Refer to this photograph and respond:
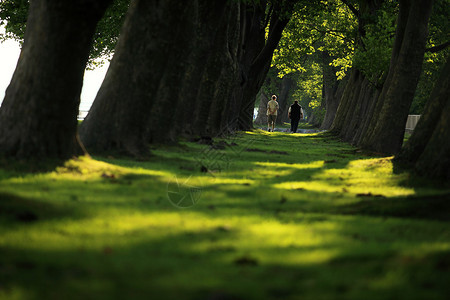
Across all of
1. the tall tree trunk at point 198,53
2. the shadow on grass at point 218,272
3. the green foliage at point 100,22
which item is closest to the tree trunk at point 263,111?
the green foliage at point 100,22

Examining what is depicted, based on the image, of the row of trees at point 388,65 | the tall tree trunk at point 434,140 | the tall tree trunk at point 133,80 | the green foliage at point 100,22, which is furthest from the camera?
the green foliage at point 100,22

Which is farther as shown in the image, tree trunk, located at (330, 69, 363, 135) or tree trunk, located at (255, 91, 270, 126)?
tree trunk, located at (255, 91, 270, 126)

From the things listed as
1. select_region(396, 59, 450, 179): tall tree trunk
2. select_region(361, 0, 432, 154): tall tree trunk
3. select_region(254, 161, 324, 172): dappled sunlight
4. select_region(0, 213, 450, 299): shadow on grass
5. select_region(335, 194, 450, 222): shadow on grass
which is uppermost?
select_region(361, 0, 432, 154): tall tree trunk

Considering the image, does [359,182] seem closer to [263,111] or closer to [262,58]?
[262,58]

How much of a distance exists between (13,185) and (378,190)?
5.11m

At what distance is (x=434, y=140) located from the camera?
9180 millimetres

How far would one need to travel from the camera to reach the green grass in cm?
355

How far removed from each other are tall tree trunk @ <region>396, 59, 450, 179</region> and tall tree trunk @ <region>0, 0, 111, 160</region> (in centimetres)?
525

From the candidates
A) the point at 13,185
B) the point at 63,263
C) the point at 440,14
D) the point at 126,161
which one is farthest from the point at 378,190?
the point at 440,14

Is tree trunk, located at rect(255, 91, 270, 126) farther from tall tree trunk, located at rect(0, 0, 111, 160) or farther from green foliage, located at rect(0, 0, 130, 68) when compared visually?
tall tree trunk, located at rect(0, 0, 111, 160)

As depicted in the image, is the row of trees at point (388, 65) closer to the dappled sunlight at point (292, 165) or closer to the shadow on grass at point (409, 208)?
the dappled sunlight at point (292, 165)

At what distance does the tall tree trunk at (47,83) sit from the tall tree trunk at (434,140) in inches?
207

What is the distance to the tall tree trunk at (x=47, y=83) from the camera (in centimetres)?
770

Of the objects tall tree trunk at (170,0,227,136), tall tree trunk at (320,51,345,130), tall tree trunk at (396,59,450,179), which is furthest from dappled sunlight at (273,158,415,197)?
tall tree trunk at (320,51,345,130)
